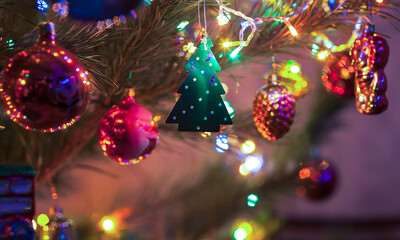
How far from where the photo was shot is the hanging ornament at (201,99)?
1.55 ft

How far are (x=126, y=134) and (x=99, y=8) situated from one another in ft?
0.55

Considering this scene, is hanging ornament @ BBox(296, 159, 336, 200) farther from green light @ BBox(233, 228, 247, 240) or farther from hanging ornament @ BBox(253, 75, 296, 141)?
hanging ornament @ BBox(253, 75, 296, 141)

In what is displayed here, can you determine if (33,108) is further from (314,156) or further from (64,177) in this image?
(314,156)

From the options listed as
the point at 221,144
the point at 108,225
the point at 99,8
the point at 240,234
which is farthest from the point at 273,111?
the point at 240,234

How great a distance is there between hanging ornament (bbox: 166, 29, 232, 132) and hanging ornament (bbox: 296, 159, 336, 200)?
64 cm

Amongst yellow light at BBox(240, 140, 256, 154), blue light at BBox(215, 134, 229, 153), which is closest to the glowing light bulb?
yellow light at BBox(240, 140, 256, 154)

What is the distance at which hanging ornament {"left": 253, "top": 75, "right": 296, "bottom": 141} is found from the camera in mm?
547

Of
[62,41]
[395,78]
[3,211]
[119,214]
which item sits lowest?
[3,211]

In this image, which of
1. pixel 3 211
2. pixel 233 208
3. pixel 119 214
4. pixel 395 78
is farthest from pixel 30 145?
pixel 395 78

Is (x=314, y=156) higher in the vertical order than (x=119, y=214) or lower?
higher

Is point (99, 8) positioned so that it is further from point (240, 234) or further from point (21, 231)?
point (240, 234)

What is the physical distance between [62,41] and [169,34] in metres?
0.12

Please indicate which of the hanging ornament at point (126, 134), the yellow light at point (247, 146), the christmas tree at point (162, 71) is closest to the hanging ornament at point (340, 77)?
the christmas tree at point (162, 71)

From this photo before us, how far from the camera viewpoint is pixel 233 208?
1136 millimetres
